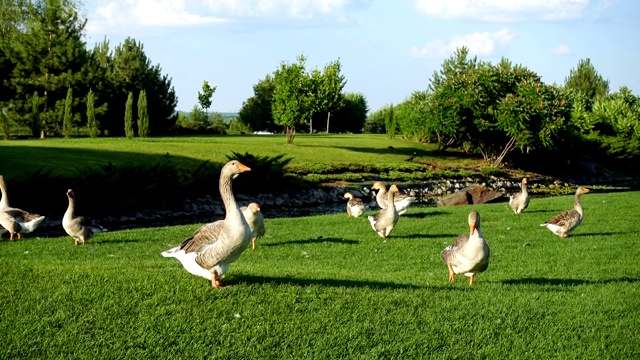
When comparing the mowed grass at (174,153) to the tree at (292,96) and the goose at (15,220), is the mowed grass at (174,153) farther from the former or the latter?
the goose at (15,220)

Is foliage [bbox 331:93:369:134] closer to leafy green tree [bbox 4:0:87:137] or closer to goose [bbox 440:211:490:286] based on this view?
leafy green tree [bbox 4:0:87:137]

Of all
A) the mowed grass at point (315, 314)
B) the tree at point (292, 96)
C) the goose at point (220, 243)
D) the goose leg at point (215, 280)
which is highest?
the tree at point (292, 96)

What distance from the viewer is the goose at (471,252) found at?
11.2m

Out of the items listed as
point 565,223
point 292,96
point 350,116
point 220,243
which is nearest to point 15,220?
point 220,243

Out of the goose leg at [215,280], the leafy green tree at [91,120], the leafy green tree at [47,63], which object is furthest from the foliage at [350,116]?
the goose leg at [215,280]

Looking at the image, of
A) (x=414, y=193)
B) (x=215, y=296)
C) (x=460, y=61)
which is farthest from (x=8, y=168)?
(x=460, y=61)

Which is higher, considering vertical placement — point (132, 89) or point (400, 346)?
point (132, 89)

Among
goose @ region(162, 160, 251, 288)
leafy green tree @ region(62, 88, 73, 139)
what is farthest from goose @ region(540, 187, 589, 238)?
leafy green tree @ region(62, 88, 73, 139)

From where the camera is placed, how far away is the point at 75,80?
221ft

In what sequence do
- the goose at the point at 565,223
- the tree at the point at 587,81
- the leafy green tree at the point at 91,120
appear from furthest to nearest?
the tree at the point at 587,81 < the leafy green tree at the point at 91,120 < the goose at the point at 565,223

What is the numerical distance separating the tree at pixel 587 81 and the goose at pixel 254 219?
302ft

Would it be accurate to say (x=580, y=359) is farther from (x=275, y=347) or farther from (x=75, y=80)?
(x=75, y=80)

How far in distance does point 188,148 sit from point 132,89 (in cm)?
3076

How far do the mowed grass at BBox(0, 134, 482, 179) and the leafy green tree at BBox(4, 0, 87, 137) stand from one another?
1205cm
